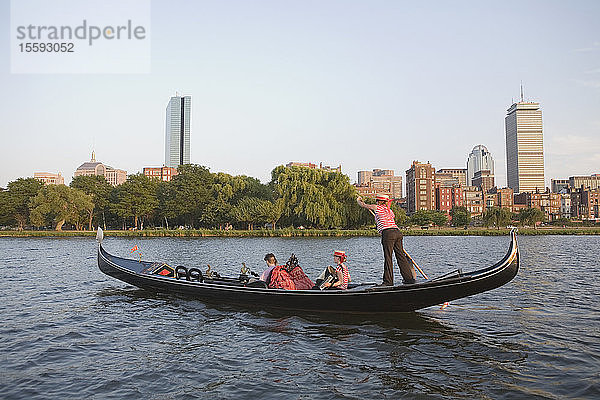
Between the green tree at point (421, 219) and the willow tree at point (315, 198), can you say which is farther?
the green tree at point (421, 219)

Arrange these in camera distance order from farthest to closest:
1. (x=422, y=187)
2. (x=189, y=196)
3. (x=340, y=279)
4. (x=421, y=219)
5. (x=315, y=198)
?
(x=422, y=187), (x=421, y=219), (x=189, y=196), (x=315, y=198), (x=340, y=279)

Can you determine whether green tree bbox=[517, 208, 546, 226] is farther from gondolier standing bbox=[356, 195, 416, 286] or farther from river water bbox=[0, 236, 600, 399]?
gondolier standing bbox=[356, 195, 416, 286]

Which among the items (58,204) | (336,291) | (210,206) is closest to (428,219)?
(210,206)

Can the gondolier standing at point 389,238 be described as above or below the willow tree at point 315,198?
below

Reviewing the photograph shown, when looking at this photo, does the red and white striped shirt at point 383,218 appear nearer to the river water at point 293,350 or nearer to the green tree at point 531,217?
the river water at point 293,350

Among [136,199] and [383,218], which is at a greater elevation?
[136,199]

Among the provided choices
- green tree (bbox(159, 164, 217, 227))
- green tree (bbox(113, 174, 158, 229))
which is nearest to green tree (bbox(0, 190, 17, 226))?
green tree (bbox(113, 174, 158, 229))

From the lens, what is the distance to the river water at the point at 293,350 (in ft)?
20.6

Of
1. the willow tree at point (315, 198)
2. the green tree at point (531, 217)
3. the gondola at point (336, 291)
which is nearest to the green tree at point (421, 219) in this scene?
the green tree at point (531, 217)

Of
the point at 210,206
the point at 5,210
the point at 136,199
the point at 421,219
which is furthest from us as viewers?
the point at 421,219

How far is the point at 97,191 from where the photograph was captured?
2726 inches

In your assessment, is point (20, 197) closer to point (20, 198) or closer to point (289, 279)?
point (20, 198)

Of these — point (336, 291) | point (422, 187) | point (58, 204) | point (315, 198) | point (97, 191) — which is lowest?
point (336, 291)

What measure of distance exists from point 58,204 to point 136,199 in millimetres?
9813
